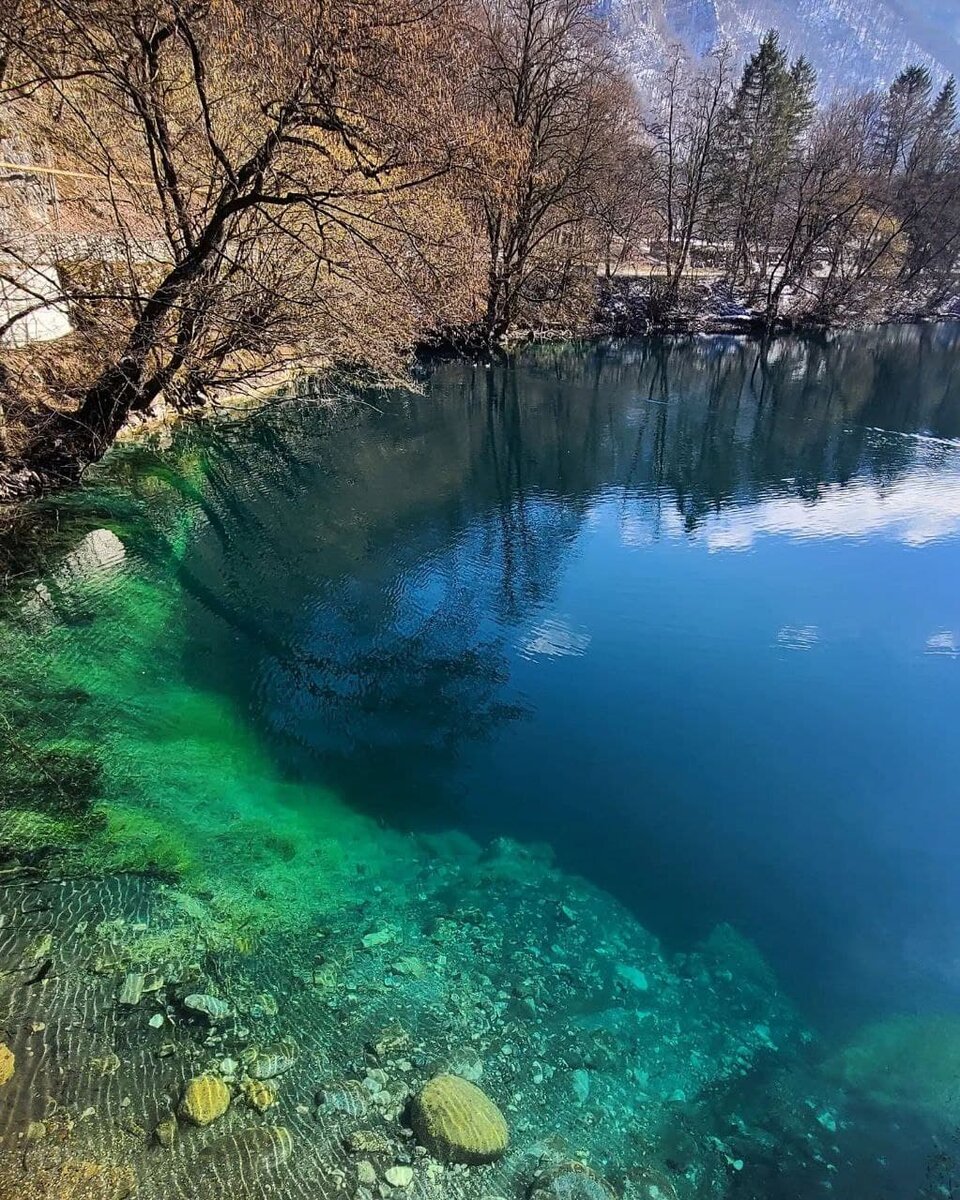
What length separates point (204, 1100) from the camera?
11.2 ft

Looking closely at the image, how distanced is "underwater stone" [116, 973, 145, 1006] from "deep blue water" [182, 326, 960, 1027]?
6.74 feet

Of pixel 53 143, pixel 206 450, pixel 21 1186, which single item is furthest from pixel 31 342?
pixel 21 1186

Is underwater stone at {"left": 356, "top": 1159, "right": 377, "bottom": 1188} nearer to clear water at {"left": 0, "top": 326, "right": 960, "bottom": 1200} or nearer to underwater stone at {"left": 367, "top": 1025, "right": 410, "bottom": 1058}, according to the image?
underwater stone at {"left": 367, "top": 1025, "right": 410, "bottom": 1058}

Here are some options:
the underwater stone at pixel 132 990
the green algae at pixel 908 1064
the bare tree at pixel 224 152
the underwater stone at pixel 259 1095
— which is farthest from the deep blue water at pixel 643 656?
the bare tree at pixel 224 152

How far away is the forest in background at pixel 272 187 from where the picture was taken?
349 inches

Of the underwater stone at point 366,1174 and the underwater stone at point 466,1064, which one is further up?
the underwater stone at point 366,1174

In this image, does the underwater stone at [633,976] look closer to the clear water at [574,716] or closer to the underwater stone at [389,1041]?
the clear water at [574,716]

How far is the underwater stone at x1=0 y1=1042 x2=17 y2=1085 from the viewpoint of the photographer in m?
3.36

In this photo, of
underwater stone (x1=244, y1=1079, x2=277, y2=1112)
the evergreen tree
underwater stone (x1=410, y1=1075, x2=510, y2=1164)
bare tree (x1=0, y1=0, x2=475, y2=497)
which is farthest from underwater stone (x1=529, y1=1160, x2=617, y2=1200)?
the evergreen tree

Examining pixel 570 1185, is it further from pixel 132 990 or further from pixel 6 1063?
pixel 6 1063

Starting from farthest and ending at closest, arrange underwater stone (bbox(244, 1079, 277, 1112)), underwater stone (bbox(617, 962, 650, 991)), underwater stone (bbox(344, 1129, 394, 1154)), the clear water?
the clear water
underwater stone (bbox(617, 962, 650, 991))
underwater stone (bbox(244, 1079, 277, 1112))
underwater stone (bbox(344, 1129, 394, 1154))

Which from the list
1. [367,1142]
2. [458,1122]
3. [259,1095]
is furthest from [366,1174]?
[259,1095]

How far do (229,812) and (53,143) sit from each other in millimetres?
10322

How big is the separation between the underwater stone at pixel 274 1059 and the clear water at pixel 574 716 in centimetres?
81
